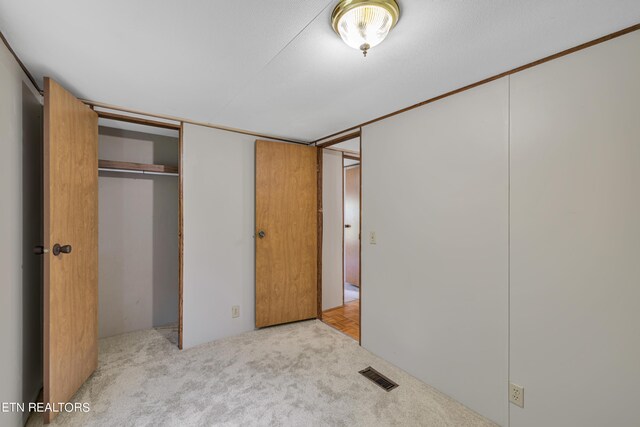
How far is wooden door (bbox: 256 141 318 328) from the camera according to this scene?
295 cm

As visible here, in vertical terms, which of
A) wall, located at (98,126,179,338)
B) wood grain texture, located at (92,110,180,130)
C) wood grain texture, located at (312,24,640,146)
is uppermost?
wood grain texture, located at (312,24,640,146)

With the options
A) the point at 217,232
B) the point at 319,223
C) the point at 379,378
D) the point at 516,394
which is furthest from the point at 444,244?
the point at 217,232

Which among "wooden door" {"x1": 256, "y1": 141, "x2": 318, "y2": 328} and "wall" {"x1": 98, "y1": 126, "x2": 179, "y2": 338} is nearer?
"wall" {"x1": 98, "y1": 126, "x2": 179, "y2": 338}

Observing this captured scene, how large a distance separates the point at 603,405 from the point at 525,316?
1.49 ft

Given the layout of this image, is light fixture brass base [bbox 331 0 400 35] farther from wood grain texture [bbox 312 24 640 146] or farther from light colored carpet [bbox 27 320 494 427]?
light colored carpet [bbox 27 320 494 427]

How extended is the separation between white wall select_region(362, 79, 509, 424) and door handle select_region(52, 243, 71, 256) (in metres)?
2.16

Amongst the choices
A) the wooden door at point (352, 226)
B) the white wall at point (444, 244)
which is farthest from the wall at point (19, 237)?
the wooden door at point (352, 226)

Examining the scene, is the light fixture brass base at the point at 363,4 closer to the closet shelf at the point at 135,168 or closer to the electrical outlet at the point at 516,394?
the electrical outlet at the point at 516,394

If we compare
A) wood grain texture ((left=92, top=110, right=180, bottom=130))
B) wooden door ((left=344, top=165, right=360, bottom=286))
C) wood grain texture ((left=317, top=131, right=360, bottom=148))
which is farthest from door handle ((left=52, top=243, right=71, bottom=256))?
wooden door ((left=344, top=165, right=360, bottom=286))

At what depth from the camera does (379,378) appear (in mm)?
2123

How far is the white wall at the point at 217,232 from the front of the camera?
2.61 metres

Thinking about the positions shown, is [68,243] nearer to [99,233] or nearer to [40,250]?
[40,250]

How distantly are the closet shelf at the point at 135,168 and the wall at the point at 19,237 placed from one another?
0.64 meters

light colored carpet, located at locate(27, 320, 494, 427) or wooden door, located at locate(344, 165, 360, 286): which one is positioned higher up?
wooden door, located at locate(344, 165, 360, 286)
